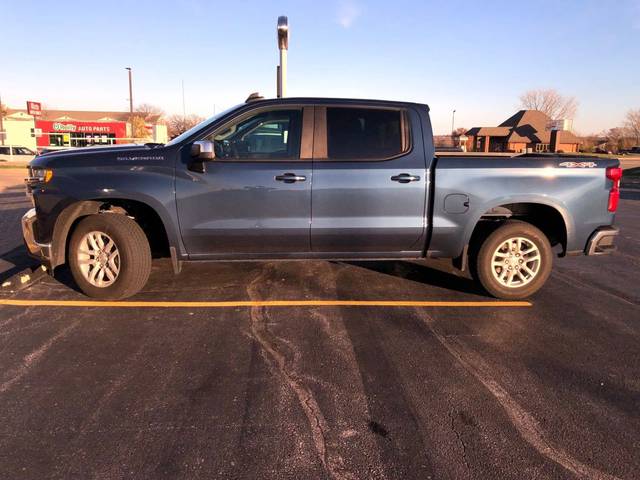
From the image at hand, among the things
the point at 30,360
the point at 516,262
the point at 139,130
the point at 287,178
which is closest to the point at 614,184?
the point at 516,262

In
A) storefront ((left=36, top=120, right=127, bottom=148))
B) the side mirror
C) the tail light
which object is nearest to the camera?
the side mirror

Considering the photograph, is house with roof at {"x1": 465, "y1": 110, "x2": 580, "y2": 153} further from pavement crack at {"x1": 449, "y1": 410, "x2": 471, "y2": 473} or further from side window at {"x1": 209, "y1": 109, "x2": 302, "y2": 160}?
pavement crack at {"x1": 449, "y1": 410, "x2": 471, "y2": 473}

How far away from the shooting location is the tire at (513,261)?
4.88 metres

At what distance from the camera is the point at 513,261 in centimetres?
495

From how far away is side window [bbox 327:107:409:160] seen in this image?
4684 millimetres

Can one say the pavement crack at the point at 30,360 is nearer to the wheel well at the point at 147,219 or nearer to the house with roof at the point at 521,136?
the wheel well at the point at 147,219

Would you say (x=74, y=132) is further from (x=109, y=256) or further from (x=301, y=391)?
(x=301, y=391)

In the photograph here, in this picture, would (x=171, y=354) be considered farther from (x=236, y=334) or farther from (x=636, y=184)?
(x=636, y=184)

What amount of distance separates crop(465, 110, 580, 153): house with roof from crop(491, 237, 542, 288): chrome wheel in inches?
1744

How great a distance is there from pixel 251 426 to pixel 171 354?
1204 millimetres

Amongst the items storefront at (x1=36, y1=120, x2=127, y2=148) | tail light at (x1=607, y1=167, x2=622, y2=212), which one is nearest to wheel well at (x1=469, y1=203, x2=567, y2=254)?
tail light at (x1=607, y1=167, x2=622, y2=212)

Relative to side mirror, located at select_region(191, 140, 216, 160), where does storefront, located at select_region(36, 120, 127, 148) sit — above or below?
above

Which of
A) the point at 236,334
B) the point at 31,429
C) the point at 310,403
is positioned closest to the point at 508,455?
the point at 310,403

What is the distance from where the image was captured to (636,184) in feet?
77.1
